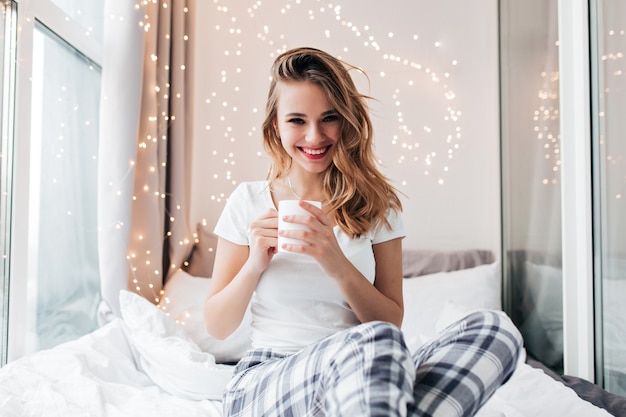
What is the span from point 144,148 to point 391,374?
136 centimetres

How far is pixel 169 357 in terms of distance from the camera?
52.3 inches

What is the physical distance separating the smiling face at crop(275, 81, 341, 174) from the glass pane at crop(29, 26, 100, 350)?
68 cm

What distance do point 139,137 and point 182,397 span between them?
0.88m

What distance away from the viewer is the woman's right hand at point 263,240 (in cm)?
101

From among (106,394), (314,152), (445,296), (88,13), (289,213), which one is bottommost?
(106,394)

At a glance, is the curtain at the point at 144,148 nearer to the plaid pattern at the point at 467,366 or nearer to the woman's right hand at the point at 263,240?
the woman's right hand at the point at 263,240

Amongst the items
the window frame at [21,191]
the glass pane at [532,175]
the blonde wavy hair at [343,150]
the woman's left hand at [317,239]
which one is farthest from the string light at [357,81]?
the woman's left hand at [317,239]

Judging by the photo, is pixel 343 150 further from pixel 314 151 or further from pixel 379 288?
pixel 379 288

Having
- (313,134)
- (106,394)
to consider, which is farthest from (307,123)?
(106,394)

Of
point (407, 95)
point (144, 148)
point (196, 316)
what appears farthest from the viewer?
point (407, 95)

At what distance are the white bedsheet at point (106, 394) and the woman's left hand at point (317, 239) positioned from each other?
369mm

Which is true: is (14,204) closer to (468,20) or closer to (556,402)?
(556,402)

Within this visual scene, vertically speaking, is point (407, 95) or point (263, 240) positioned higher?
point (407, 95)

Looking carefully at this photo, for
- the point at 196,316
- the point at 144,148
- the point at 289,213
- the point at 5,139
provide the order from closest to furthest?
1. the point at 289,213
2. the point at 5,139
3. the point at 196,316
4. the point at 144,148
